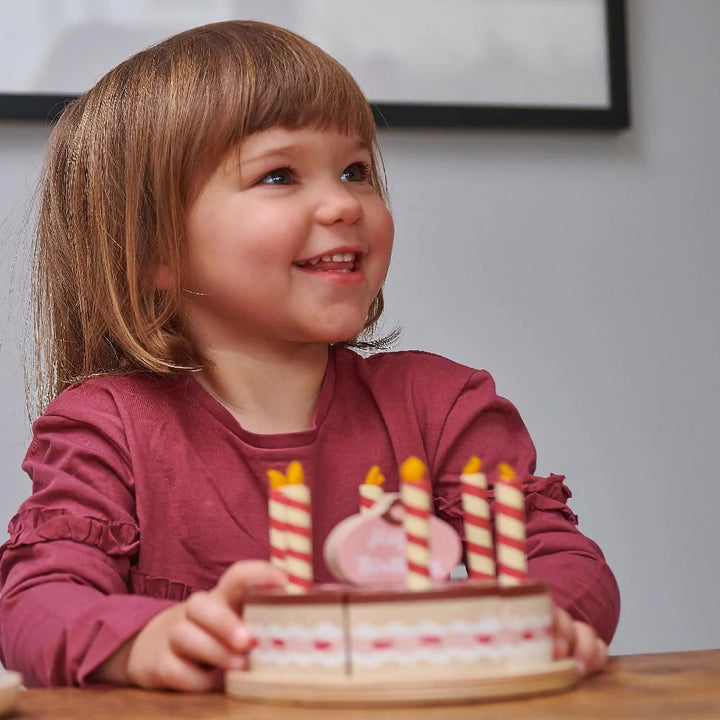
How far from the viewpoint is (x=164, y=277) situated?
3.95 feet

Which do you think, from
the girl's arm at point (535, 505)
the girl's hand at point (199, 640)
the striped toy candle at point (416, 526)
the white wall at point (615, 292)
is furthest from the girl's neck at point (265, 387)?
the white wall at point (615, 292)

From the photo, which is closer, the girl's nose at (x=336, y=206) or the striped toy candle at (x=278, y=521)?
the striped toy candle at (x=278, y=521)

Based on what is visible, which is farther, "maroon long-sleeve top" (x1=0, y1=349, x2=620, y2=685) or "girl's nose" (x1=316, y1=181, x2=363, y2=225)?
"girl's nose" (x1=316, y1=181, x2=363, y2=225)

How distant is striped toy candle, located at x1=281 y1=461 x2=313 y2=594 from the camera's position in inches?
26.8

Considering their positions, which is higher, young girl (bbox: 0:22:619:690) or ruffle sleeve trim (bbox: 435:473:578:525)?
young girl (bbox: 0:22:619:690)

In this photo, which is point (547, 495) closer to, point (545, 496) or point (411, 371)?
point (545, 496)

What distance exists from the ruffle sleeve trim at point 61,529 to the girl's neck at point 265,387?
0.68 ft

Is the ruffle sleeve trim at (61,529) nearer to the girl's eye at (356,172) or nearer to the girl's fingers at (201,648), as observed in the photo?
the girl's fingers at (201,648)

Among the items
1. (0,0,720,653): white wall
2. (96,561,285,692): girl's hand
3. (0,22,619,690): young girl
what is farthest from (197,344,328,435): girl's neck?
(0,0,720,653): white wall

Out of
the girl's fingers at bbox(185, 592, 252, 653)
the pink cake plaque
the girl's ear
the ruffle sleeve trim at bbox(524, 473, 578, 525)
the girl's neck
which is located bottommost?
the girl's fingers at bbox(185, 592, 252, 653)

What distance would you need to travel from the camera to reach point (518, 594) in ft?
2.12

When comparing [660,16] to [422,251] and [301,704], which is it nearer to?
[422,251]

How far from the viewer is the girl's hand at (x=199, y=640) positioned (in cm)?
69

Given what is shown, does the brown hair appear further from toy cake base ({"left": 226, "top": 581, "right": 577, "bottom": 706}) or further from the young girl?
toy cake base ({"left": 226, "top": 581, "right": 577, "bottom": 706})
